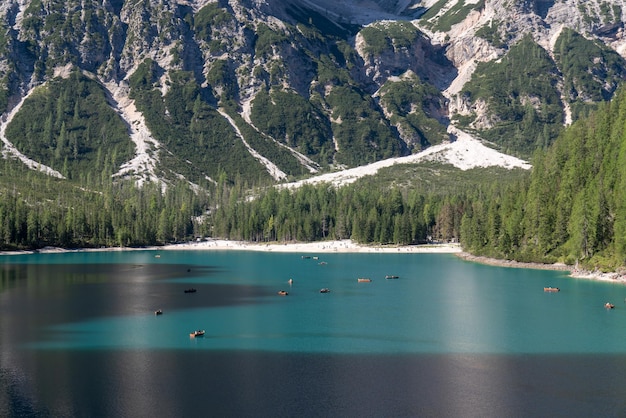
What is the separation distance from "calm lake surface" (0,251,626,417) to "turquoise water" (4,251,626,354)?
0.37 m

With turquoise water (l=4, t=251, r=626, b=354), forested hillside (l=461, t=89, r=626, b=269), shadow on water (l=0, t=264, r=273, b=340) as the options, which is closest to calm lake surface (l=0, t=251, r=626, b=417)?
turquoise water (l=4, t=251, r=626, b=354)

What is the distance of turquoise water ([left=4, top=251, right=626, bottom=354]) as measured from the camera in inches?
3196

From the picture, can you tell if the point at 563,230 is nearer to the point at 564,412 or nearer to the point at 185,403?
the point at 564,412

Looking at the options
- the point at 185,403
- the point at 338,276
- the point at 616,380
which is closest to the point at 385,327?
the point at 616,380

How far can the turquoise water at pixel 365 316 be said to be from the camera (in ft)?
266

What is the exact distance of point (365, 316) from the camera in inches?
4055

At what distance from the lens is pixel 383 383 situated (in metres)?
62.8

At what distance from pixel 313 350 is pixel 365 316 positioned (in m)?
26.3

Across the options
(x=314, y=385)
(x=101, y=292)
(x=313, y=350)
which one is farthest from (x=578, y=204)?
(x=314, y=385)

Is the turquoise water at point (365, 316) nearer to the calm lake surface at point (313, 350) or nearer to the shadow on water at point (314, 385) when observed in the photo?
the calm lake surface at point (313, 350)

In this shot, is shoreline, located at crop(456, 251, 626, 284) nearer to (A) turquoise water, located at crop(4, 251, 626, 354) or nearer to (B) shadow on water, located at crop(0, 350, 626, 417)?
(A) turquoise water, located at crop(4, 251, 626, 354)

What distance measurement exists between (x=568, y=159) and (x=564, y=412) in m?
147

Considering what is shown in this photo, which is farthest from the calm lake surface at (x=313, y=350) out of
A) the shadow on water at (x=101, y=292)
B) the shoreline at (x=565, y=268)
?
the shoreline at (x=565, y=268)

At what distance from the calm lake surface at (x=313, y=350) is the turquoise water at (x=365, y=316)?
0.37 metres
